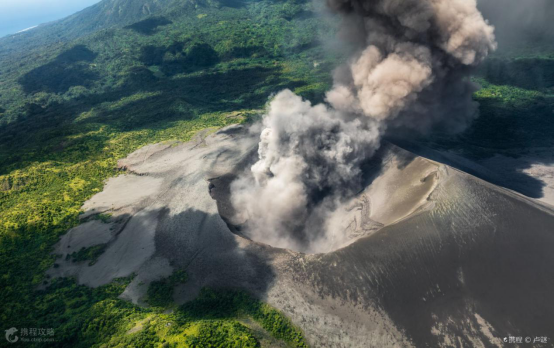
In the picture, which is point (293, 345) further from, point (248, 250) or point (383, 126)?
point (383, 126)

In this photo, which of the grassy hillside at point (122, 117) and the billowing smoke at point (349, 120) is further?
the billowing smoke at point (349, 120)

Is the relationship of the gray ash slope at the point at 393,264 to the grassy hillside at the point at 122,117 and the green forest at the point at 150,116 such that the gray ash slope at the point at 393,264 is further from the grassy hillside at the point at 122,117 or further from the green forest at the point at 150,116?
the grassy hillside at the point at 122,117

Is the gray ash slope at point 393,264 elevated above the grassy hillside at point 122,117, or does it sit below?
below

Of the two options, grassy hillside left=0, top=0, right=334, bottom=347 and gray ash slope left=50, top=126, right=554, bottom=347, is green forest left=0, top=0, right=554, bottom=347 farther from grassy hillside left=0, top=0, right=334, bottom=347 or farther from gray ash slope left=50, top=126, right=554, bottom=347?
gray ash slope left=50, top=126, right=554, bottom=347

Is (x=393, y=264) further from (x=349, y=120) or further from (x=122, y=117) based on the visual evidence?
(x=122, y=117)

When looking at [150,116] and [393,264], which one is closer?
[393,264]

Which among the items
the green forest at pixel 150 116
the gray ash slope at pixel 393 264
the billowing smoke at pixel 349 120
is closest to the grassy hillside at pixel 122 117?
the green forest at pixel 150 116

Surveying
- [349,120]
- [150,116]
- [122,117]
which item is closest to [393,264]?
[349,120]
